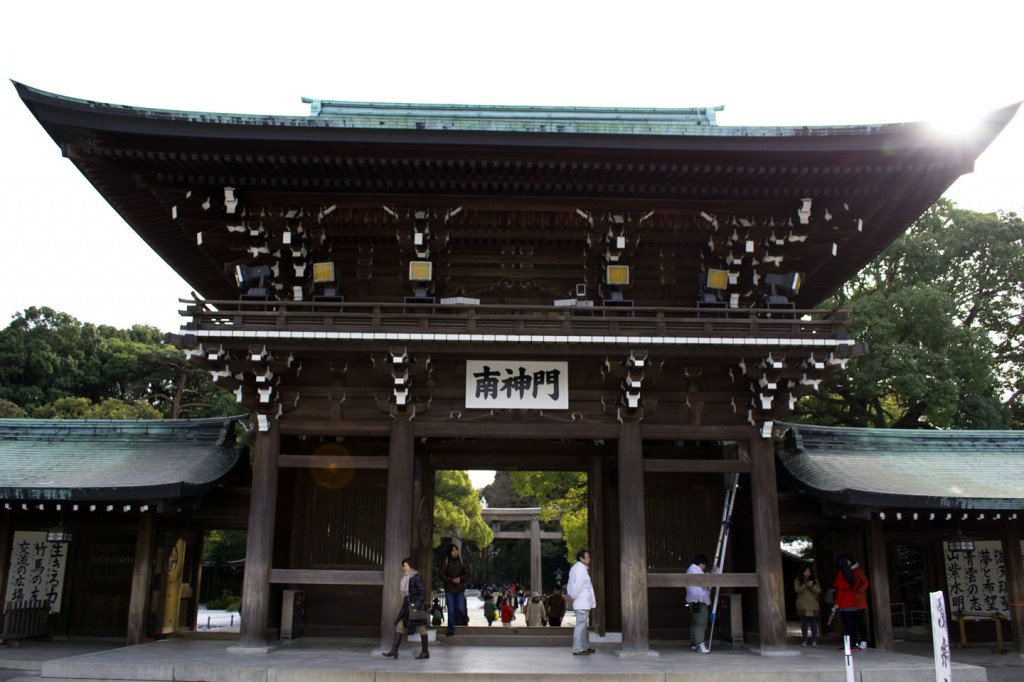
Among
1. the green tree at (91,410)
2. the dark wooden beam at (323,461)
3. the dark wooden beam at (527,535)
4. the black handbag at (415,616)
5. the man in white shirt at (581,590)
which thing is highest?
the green tree at (91,410)

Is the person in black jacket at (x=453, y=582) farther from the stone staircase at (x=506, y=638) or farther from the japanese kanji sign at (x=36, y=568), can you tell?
the japanese kanji sign at (x=36, y=568)

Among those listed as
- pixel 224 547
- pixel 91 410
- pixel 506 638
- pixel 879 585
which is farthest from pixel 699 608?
pixel 91 410

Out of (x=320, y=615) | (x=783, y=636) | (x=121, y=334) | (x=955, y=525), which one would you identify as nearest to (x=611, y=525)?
(x=783, y=636)

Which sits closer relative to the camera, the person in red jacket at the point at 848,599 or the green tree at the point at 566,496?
the person in red jacket at the point at 848,599

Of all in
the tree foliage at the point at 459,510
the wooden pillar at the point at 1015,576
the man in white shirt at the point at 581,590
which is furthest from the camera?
the tree foliage at the point at 459,510

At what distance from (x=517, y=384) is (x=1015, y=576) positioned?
394 inches

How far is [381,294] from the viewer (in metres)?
13.6

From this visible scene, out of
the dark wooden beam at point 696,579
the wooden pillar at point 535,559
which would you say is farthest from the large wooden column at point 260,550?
the wooden pillar at point 535,559

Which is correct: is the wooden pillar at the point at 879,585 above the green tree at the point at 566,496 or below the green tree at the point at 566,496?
below

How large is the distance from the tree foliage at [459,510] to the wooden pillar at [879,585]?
2710 cm

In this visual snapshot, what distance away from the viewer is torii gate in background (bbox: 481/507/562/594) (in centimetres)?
3794

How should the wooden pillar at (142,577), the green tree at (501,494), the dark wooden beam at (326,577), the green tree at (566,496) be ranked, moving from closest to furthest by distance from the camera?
1. the dark wooden beam at (326,577)
2. the wooden pillar at (142,577)
3. the green tree at (566,496)
4. the green tree at (501,494)

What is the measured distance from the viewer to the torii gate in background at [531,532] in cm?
3794

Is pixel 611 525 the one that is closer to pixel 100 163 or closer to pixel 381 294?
pixel 381 294
